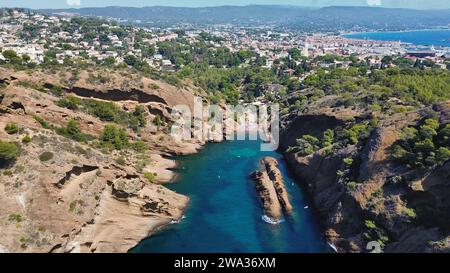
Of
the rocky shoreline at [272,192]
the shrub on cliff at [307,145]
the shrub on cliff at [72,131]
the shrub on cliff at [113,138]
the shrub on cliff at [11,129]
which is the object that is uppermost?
the shrub on cliff at [11,129]

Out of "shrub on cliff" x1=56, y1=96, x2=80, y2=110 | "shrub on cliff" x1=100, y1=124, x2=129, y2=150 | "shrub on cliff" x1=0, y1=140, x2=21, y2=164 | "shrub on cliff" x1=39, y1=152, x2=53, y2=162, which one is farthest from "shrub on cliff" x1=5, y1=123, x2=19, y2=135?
"shrub on cliff" x1=56, y1=96, x2=80, y2=110

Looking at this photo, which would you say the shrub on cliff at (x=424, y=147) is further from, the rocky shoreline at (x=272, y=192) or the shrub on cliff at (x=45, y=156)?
the shrub on cliff at (x=45, y=156)

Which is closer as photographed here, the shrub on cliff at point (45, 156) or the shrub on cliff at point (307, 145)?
the shrub on cliff at point (45, 156)

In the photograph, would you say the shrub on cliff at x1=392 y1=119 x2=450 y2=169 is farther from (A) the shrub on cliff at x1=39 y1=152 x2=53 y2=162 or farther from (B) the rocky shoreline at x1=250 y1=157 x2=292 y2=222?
(A) the shrub on cliff at x1=39 y1=152 x2=53 y2=162

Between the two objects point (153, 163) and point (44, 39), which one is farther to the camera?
point (44, 39)

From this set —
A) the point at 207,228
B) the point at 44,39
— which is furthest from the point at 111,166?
the point at 44,39

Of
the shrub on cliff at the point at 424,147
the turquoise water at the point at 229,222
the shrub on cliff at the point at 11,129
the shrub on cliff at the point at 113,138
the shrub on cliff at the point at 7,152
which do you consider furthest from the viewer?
the shrub on cliff at the point at 113,138

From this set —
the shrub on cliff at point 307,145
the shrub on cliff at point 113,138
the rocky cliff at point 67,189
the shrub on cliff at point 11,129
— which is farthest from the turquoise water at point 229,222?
the shrub on cliff at point 11,129
